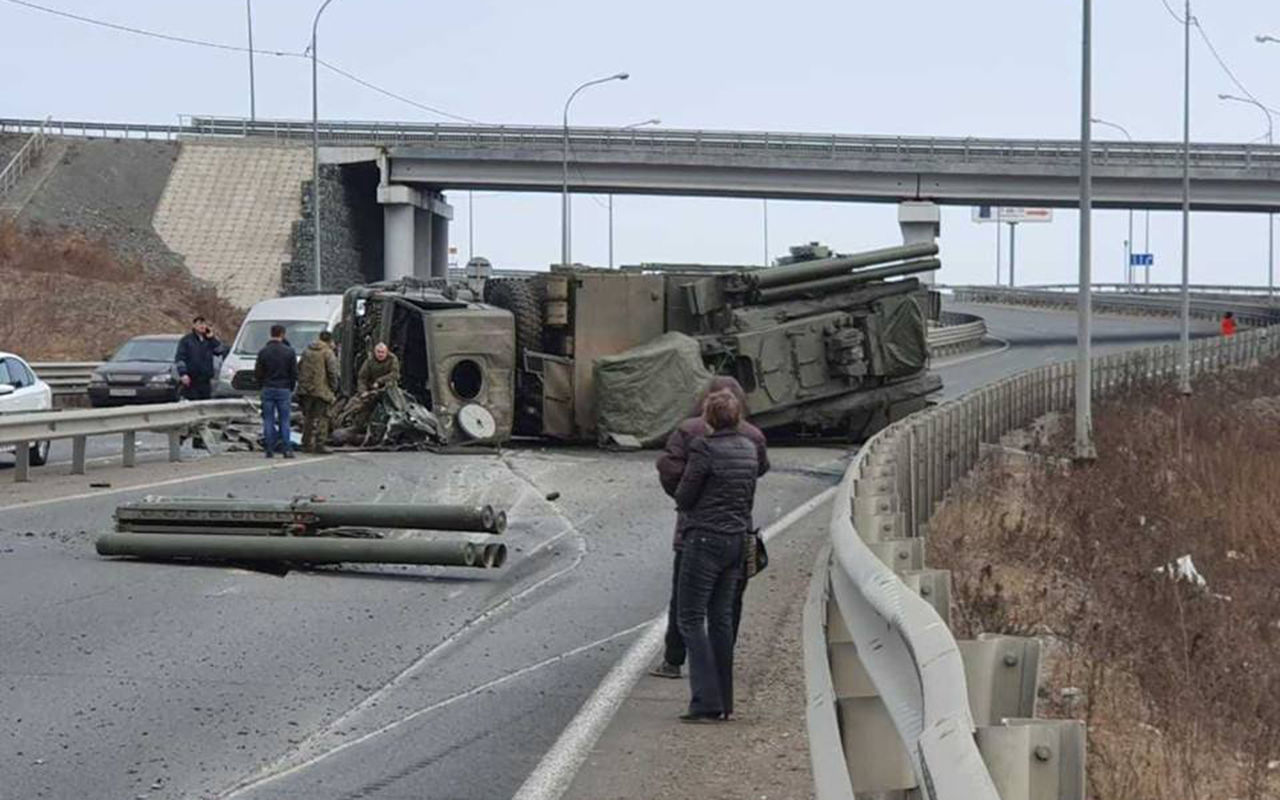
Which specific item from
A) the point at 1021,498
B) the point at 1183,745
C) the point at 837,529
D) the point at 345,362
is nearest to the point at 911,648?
the point at 837,529

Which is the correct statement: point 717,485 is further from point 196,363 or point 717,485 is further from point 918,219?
point 918,219

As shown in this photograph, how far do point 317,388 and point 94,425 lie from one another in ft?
10.1

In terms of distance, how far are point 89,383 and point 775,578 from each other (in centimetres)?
2507

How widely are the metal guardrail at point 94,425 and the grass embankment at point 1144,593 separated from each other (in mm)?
9168

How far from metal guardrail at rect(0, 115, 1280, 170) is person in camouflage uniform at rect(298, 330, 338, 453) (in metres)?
42.6

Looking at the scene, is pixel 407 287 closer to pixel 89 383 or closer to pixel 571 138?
pixel 89 383

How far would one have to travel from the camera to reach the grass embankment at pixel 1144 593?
31.0ft

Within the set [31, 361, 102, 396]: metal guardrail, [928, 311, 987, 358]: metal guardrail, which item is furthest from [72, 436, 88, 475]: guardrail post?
[928, 311, 987, 358]: metal guardrail

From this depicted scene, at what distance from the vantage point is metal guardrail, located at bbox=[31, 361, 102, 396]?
3859cm

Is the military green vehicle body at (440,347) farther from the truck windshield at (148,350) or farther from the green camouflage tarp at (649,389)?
the truck windshield at (148,350)

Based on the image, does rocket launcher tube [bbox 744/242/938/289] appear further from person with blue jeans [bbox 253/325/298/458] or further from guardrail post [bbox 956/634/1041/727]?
guardrail post [bbox 956/634/1041/727]

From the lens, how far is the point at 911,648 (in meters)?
4.80

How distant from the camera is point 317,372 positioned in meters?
23.5

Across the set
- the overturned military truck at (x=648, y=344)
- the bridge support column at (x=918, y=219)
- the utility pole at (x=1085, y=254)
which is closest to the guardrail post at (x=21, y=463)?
the overturned military truck at (x=648, y=344)
